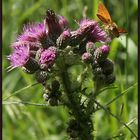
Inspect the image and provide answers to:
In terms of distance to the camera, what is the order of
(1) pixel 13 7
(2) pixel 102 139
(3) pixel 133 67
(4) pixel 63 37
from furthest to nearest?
(1) pixel 13 7 → (3) pixel 133 67 → (2) pixel 102 139 → (4) pixel 63 37

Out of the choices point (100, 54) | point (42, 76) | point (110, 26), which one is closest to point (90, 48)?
point (100, 54)

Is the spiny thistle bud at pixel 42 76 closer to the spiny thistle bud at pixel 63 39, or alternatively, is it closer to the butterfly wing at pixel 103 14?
the spiny thistle bud at pixel 63 39

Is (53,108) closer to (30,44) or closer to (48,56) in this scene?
(30,44)

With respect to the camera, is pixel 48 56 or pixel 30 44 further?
pixel 30 44

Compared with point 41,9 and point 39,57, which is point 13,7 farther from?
point 39,57

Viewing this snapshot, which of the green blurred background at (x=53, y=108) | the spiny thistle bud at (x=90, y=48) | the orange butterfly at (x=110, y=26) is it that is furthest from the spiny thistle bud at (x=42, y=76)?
the green blurred background at (x=53, y=108)

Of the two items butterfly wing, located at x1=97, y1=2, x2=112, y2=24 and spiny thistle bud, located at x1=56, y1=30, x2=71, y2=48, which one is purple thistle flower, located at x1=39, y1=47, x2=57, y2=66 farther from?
butterfly wing, located at x1=97, y1=2, x2=112, y2=24

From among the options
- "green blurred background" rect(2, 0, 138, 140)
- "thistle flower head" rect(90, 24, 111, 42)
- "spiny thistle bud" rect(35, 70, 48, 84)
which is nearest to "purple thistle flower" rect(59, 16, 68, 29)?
"thistle flower head" rect(90, 24, 111, 42)

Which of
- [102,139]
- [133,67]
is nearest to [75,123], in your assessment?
[102,139]
